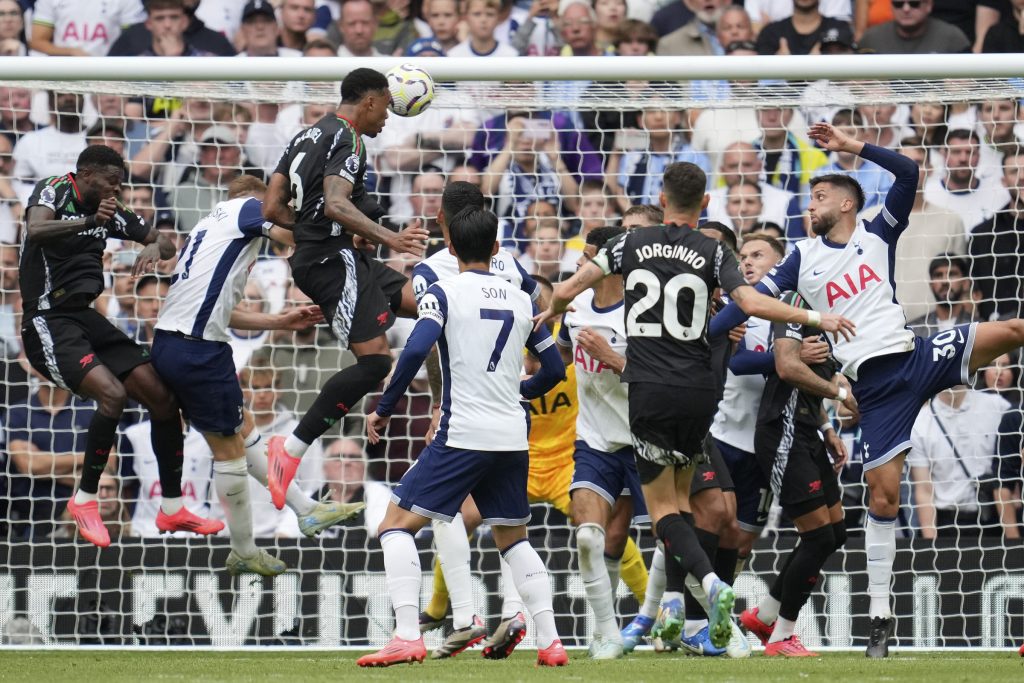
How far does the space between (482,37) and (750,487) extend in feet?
18.5

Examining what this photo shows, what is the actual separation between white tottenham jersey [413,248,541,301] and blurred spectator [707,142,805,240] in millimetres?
3193

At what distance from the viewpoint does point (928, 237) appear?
991cm

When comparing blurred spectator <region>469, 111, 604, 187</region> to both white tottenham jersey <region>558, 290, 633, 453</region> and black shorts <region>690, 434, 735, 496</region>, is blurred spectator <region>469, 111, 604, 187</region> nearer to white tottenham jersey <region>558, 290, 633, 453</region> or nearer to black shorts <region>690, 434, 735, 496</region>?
white tottenham jersey <region>558, 290, 633, 453</region>

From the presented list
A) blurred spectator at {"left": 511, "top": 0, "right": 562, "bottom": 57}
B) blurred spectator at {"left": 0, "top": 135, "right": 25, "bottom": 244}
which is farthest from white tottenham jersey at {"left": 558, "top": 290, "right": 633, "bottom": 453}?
blurred spectator at {"left": 511, "top": 0, "right": 562, "bottom": 57}

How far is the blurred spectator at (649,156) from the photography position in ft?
34.3

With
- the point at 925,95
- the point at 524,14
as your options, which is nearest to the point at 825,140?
the point at 925,95

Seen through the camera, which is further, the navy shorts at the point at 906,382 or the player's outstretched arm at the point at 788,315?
the navy shorts at the point at 906,382

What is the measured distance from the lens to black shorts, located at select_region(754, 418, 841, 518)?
7648mm

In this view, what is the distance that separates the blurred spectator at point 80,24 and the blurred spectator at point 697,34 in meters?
4.87

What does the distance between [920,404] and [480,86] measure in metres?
4.24

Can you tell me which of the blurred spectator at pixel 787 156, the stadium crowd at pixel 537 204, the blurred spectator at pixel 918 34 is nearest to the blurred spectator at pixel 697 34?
the stadium crowd at pixel 537 204

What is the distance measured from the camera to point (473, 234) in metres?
6.16

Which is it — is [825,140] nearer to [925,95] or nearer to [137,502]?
[925,95]

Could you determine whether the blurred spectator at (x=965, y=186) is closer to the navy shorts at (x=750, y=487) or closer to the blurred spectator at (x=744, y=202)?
the blurred spectator at (x=744, y=202)
